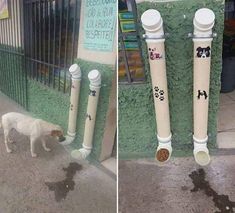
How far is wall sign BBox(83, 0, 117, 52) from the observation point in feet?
3.18

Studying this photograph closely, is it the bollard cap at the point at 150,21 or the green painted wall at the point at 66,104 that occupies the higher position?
the bollard cap at the point at 150,21

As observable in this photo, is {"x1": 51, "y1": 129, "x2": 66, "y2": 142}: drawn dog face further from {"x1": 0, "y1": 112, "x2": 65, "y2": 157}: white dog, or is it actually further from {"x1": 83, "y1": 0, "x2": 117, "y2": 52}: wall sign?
{"x1": 83, "y1": 0, "x2": 117, "y2": 52}: wall sign

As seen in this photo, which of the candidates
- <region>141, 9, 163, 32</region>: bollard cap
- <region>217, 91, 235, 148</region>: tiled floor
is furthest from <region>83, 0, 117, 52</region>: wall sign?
<region>217, 91, 235, 148</region>: tiled floor

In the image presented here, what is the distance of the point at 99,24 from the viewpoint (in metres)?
0.98

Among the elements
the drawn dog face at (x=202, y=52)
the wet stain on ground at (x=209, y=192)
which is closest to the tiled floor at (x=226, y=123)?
the wet stain on ground at (x=209, y=192)

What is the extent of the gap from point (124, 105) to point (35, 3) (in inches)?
41.6

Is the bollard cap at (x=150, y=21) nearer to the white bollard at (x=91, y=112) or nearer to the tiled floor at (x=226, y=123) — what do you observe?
the white bollard at (x=91, y=112)

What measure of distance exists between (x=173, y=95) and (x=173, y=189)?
0.98 metres

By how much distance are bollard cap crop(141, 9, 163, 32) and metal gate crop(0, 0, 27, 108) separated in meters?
0.66

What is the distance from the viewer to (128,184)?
8.41ft

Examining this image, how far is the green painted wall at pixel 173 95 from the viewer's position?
1.89 meters

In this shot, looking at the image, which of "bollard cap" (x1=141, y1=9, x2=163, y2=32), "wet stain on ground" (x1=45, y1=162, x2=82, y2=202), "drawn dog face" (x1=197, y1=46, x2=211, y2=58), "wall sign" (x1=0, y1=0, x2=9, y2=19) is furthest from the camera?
"drawn dog face" (x1=197, y1=46, x2=211, y2=58)

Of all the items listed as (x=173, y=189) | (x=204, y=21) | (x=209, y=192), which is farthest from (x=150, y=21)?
(x=209, y=192)

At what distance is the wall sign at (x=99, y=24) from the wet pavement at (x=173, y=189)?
5.04 ft
